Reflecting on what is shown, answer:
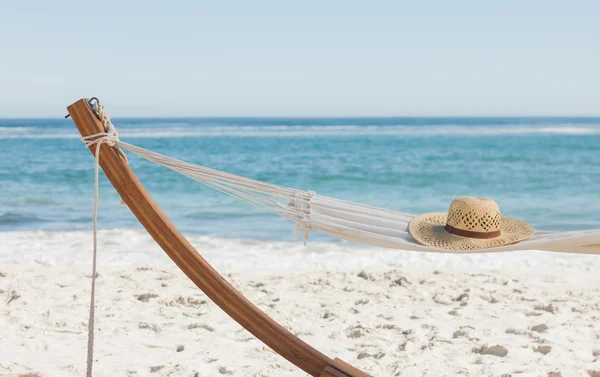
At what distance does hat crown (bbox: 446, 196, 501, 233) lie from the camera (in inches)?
80.5

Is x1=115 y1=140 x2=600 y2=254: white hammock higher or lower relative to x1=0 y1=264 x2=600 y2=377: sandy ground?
higher

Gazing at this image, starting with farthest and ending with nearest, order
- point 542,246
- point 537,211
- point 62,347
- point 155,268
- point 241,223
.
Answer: point 537,211 → point 241,223 → point 155,268 → point 62,347 → point 542,246

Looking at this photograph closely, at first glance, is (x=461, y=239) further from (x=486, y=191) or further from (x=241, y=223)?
(x=486, y=191)

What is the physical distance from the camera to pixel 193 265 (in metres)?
1.54

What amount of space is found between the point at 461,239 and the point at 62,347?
5.26ft

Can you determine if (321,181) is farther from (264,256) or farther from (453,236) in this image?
(453,236)

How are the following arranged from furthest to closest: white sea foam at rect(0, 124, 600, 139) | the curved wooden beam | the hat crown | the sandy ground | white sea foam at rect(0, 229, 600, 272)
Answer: white sea foam at rect(0, 124, 600, 139) → white sea foam at rect(0, 229, 600, 272) → the sandy ground → the hat crown → the curved wooden beam

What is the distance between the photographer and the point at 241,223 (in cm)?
555

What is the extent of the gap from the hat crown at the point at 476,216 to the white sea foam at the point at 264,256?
6.08ft

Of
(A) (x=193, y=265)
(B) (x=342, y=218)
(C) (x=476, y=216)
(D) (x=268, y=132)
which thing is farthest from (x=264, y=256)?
(D) (x=268, y=132)

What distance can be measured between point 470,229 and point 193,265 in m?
1.03

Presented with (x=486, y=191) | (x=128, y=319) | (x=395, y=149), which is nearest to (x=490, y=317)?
(x=128, y=319)

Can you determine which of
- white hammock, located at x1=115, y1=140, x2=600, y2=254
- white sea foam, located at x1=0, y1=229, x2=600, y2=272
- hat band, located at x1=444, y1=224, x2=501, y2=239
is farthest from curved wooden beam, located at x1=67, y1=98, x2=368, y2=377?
white sea foam, located at x1=0, y1=229, x2=600, y2=272

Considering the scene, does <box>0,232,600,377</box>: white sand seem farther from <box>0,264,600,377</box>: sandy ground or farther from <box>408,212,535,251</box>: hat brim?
<box>408,212,535,251</box>: hat brim
